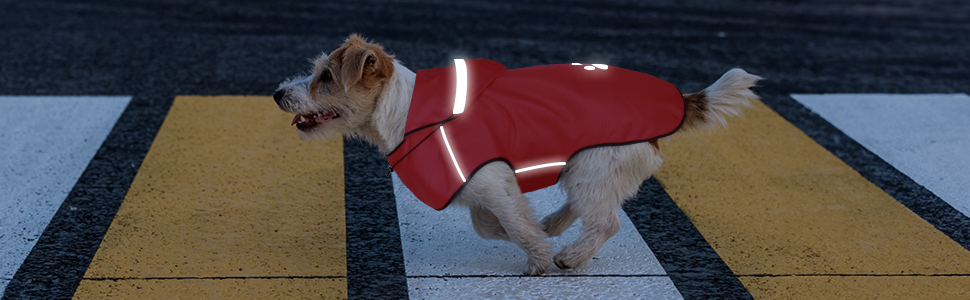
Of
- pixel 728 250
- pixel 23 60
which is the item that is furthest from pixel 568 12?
pixel 728 250

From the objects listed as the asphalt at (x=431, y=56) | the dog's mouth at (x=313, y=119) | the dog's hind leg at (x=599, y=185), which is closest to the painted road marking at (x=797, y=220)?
the asphalt at (x=431, y=56)

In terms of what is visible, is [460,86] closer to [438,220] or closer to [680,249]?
[438,220]

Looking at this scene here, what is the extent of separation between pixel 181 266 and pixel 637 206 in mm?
2253

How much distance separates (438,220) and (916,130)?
352 centimetres

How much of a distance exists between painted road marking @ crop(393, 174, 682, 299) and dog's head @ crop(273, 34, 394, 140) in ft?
2.22

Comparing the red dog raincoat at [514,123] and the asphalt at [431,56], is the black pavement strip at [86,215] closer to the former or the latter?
the asphalt at [431,56]

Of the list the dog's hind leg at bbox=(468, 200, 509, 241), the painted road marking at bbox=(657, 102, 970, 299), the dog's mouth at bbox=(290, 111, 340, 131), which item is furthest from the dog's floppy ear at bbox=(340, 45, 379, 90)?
the painted road marking at bbox=(657, 102, 970, 299)

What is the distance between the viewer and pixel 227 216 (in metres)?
4.42

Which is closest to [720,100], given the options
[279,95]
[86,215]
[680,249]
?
[680,249]

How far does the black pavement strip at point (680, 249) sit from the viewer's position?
3.77m

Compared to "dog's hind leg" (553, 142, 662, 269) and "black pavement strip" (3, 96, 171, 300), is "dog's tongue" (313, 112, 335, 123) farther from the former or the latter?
"black pavement strip" (3, 96, 171, 300)

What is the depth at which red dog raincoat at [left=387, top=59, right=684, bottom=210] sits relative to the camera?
11.7 ft

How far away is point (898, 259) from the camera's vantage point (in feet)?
13.3

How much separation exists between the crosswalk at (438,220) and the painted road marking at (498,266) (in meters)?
0.01
